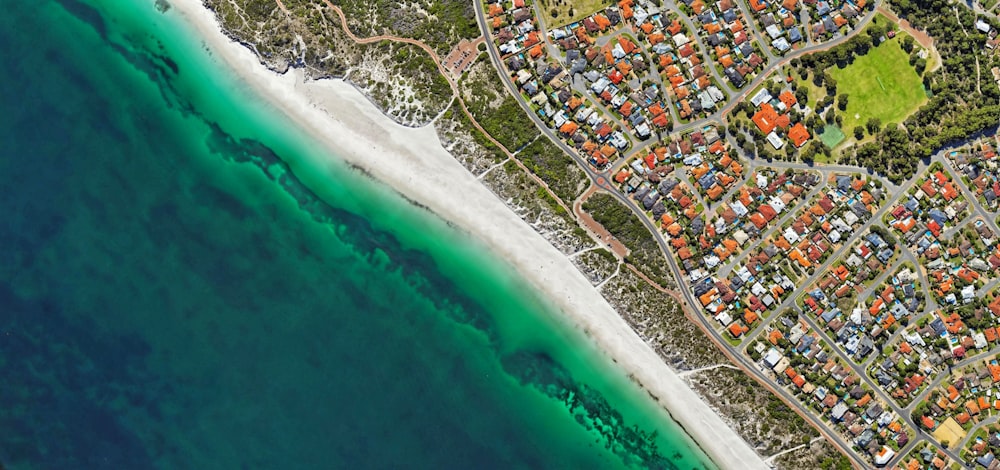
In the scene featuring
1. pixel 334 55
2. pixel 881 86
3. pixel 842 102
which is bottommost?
pixel 334 55

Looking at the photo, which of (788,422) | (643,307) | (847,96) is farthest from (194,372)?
(847,96)

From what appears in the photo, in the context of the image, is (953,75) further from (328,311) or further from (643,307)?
(328,311)

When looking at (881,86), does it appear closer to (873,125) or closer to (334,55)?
(873,125)

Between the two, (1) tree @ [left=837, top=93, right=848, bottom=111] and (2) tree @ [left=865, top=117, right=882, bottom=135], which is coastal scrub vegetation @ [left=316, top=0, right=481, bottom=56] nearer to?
(1) tree @ [left=837, top=93, right=848, bottom=111]

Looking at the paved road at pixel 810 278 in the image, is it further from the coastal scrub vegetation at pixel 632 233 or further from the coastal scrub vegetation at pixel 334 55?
the coastal scrub vegetation at pixel 334 55

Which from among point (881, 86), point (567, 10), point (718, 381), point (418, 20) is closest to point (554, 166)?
point (567, 10)

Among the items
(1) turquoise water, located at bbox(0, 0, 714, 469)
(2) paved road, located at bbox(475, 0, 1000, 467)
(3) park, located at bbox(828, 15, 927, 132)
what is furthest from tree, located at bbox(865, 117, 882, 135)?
(1) turquoise water, located at bbox(0, 0, 714, 469)
